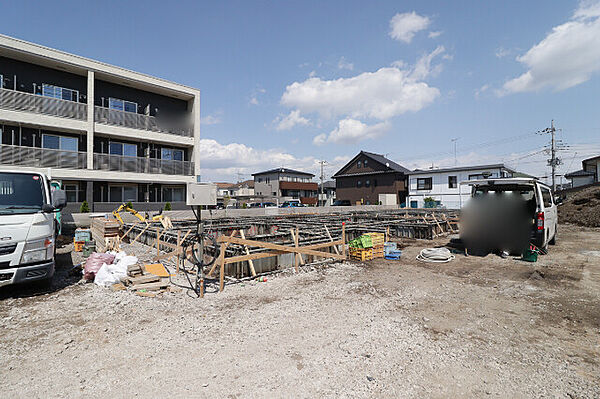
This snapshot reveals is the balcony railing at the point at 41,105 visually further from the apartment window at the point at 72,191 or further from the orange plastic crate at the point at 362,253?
the orange plastic crate at the point at 362,253

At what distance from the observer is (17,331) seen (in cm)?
443

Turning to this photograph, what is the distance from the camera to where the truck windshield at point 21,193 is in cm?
604

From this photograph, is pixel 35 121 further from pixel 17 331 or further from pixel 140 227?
pixel 17 331

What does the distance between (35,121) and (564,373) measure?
25.8 meters

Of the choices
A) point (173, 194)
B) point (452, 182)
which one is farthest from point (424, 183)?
point (173, 194)

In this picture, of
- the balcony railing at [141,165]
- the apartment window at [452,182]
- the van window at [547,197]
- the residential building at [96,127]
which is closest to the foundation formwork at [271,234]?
the van window at [547,197]

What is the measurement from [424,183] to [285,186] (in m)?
26.7

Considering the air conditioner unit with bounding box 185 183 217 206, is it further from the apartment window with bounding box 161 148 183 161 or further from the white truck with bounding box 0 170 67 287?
the apartment window with bounding box 161 148 183 161

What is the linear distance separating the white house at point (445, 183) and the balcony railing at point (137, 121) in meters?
32.4

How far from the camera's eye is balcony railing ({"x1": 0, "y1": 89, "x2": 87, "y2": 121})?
17.4 meters

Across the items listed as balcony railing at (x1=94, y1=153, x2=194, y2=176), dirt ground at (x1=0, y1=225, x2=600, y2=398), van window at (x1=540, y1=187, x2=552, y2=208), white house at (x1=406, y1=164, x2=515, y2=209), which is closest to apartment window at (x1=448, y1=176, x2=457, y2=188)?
white house at (x1=406, y1=164, x2=515, y2=209)

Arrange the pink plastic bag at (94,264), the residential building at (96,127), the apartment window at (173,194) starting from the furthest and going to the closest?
the apartment window at (173,194) < the residential building at (96,127) < the pink plastic bag at (94,264)

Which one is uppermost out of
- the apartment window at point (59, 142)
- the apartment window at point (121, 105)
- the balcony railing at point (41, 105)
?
the apartment window at point (121, 105)

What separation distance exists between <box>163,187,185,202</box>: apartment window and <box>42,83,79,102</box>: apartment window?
9.01 meters
